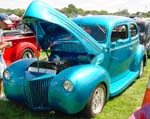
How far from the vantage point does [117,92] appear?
6.06 meters

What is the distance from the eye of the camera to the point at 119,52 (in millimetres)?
6395

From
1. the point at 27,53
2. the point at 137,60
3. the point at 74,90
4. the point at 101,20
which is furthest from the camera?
the point at 27,53

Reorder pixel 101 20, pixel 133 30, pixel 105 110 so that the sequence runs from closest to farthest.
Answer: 1. pixel 105 110
2. pixel 101 20
3. pixel 133 30

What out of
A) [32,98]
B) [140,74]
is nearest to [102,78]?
[32,98]

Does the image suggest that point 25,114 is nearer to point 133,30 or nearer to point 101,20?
point 101,20

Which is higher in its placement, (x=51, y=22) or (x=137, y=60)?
(x=51, y=22)

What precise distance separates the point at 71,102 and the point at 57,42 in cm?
166

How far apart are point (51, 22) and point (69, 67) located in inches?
34.9

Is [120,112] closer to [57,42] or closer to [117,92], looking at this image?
[117,92]

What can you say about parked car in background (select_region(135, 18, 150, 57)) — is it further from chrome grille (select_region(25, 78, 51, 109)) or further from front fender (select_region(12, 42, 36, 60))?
chrome grille (select_region(25, 78, 51, 109))

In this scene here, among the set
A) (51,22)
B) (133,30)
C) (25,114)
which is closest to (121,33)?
(133,30)

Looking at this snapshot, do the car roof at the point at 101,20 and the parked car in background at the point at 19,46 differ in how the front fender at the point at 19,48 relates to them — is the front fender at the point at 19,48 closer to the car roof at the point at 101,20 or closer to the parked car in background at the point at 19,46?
the parked car in background at the point at 19,46

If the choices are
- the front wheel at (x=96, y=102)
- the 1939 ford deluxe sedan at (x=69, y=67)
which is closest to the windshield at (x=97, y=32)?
the 1939 ford deluxe sedan at (x=69, y=67)

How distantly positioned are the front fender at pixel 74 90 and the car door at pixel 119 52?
132 cm
